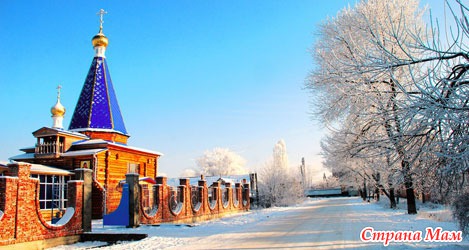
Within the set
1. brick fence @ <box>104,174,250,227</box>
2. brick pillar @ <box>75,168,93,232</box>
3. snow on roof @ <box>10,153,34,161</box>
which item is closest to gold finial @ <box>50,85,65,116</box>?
snow on roof @ <box>10,153,34,161</box>

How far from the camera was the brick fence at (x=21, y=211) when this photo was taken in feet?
32.5

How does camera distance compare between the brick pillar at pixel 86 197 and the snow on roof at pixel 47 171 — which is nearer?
the brick pillar at pixel 86 197

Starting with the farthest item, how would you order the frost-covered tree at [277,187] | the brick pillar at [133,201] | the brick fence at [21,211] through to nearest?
the frost-covered tree at [277,187]
the brick pillar at [133,201]
the brick fence at [21,211]

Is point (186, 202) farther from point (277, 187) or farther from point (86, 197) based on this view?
point (277, 187)

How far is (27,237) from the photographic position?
1040 centimetres

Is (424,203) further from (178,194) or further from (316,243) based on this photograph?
(316,243)

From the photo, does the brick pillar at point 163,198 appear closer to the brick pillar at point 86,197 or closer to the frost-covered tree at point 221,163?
the brick pillar at point 86,197

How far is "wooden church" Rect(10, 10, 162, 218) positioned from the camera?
2133 centimetres

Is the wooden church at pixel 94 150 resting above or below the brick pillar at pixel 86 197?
above

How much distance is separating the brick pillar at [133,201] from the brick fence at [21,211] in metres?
3.80

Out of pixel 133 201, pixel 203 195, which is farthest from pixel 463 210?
pixel 203 195

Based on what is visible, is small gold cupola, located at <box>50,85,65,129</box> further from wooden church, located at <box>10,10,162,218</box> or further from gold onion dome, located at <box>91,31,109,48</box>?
gold onion dome, located at <box>91,31,109,48</box>

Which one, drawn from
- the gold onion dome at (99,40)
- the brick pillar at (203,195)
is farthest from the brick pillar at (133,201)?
the gold onion dome at (99,40)

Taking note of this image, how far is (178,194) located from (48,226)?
8430mm
